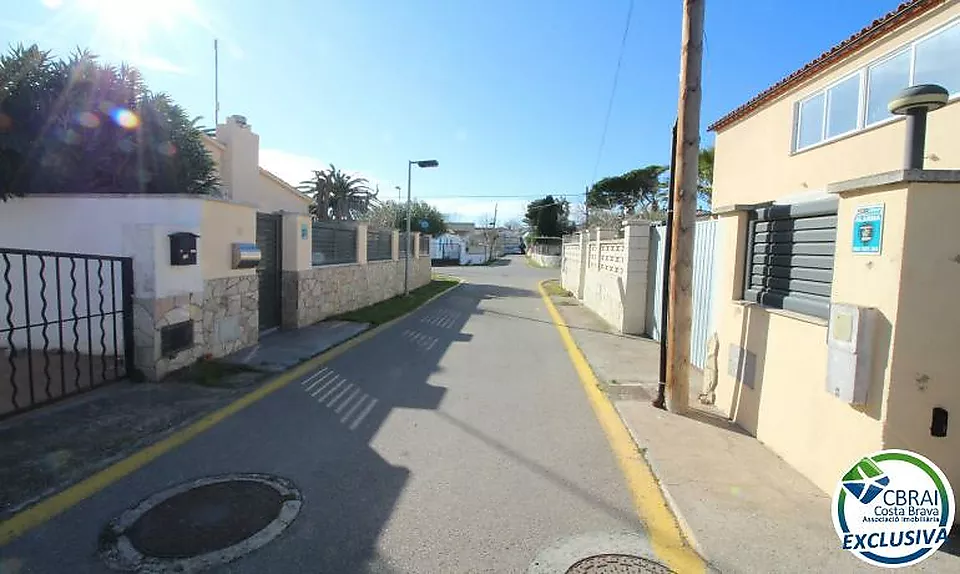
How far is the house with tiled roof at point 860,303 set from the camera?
9.82ft

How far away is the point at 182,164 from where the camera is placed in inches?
380

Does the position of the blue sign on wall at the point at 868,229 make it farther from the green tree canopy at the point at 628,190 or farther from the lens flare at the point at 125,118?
the green tree canopy at the point at 628,190

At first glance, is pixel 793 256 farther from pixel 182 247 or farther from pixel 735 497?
pixel 182 247

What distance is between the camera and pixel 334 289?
12016 millimetres

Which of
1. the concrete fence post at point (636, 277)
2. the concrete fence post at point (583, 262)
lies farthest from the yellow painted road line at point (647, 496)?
the concrete fence post at point (583, 262)

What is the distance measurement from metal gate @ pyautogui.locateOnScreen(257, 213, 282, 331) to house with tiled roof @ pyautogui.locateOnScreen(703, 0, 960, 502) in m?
7.58

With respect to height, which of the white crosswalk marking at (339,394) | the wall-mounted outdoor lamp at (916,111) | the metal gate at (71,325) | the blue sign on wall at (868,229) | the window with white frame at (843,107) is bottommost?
the white crosswalk marking at (339,394)

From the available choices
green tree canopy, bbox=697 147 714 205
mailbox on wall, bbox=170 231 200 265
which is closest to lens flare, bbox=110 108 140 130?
mailbox on wall, bbox=170 231 200 265

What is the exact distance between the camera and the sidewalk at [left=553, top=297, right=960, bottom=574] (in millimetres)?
2852

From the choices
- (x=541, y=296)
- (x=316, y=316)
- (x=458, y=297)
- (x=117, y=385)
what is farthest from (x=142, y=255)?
(x=541, y=296)

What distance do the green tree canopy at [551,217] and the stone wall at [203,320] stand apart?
59.8 m

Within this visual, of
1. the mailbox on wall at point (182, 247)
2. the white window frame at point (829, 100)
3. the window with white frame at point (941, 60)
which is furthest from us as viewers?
the white window frame at point (829, 100)

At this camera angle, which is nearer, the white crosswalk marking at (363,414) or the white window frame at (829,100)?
the white crosswalk marking at (363,414)

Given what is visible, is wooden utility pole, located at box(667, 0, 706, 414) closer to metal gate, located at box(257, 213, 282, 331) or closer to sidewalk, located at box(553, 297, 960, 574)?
sidewalk, located at box(553, 297, 960, 574)
